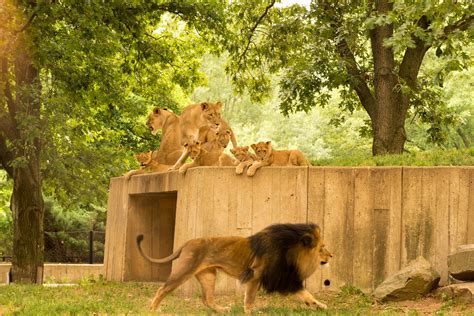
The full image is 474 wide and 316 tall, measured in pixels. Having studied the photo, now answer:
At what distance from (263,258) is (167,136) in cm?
710

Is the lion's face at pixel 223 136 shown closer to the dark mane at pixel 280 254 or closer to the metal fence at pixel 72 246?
the dark mane at pixel 280 254

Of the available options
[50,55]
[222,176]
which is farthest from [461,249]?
[50,55]

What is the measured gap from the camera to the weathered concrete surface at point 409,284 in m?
13.6

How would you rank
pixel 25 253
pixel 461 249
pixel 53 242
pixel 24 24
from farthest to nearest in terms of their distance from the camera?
pixel 53 242 → pixel 25 253 → pixel 24 24 → pixel 461 249

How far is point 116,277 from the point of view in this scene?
19203 millimetres

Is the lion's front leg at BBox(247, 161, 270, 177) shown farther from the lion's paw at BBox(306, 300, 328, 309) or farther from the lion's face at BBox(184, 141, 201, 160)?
A: the lion's paw at BBox(306, 300, 328, 309)

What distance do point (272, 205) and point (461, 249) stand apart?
10.8ft

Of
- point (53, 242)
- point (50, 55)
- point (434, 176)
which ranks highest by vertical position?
point (50, 55)

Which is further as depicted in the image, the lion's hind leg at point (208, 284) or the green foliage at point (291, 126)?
the green foliage at point (291, 126)

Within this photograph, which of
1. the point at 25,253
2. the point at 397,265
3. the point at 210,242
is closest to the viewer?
the point at 210,242

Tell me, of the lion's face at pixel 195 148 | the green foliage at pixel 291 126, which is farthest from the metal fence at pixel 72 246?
the lion's face at pixel 195 148

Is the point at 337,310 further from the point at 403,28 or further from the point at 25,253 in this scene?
the point at 25,253

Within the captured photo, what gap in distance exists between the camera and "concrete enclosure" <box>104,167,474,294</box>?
48.7 feet

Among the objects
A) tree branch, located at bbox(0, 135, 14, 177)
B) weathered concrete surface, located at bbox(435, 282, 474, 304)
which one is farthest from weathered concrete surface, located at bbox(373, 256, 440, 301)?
tree branch, located at bbox(0, 135, 14, 177)
